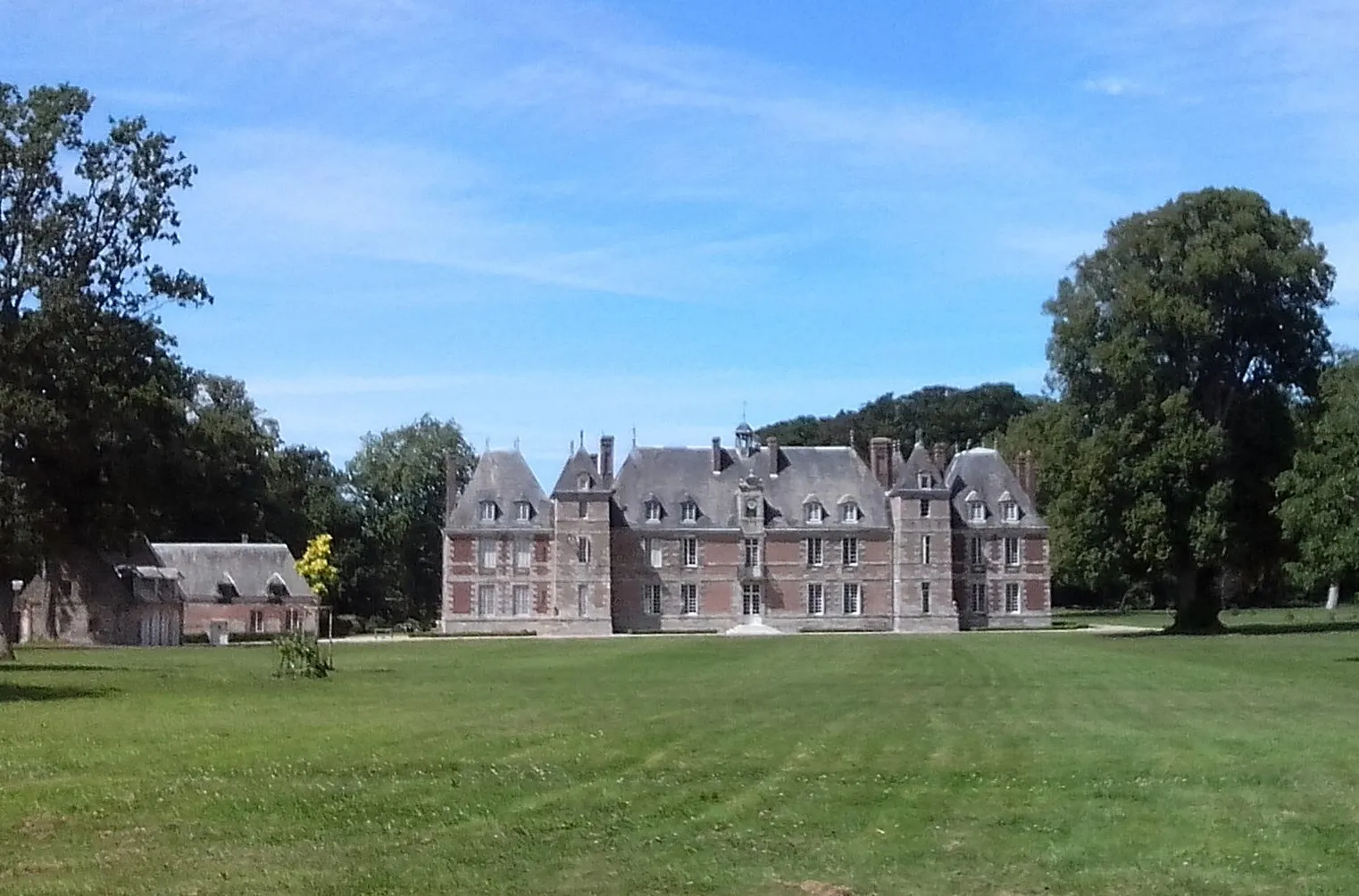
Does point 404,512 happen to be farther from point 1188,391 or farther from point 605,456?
point 1188,391

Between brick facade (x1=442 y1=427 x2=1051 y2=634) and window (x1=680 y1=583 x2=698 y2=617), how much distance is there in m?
0.06

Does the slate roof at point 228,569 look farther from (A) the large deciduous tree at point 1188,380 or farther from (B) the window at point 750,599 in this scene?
(A) the large deciduous tree at point 1188,380

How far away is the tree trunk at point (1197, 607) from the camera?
186 ft

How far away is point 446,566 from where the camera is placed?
76.6 m

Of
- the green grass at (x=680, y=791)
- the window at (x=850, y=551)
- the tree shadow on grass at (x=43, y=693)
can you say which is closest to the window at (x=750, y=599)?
the window at (x=850, y=551)

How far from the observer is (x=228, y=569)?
7150 cm

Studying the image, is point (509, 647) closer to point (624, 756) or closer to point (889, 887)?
point (624, 756)

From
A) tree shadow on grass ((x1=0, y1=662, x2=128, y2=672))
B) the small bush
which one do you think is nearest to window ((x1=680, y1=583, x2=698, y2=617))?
tree shadow on grass ((x1=0, y1=662, x2=128, y2=672))

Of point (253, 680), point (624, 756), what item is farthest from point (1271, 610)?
point (624, 756)

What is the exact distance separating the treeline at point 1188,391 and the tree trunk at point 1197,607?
64mm

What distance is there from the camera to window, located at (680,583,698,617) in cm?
7744

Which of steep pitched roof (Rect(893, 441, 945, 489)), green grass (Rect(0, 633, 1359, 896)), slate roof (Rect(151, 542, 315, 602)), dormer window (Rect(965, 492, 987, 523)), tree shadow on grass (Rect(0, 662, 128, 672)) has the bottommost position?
tree shadow on grass (Rect(0, 662, 128, 672))

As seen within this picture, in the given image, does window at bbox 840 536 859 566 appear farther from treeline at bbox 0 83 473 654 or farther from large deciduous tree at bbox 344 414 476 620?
treeline at bbox 0 83 473 654

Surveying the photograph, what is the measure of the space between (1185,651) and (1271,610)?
52.5 m
